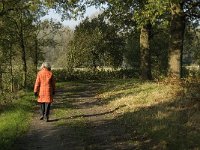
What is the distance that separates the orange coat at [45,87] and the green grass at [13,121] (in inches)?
43.0

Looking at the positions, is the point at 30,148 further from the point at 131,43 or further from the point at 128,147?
the point at 131,43

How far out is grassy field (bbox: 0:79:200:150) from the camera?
41.6ft

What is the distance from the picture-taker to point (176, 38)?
2647 centimetres

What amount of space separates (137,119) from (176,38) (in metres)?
11.4

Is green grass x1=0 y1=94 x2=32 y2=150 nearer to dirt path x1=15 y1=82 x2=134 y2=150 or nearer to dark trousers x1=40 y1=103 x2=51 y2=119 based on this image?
dirt path x1=15 y1=82 x2=134 y2=150

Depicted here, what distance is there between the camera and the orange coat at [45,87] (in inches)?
703

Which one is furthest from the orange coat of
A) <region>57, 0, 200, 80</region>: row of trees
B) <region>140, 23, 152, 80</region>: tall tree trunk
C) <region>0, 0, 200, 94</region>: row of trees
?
<region>140, 23, 152, 80</region>: tall tree trunk

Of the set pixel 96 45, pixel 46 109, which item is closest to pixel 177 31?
pixel 46 109

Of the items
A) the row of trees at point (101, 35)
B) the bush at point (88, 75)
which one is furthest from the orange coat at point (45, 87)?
Answer: the bush at point (88, 75)

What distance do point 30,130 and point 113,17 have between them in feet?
75.8

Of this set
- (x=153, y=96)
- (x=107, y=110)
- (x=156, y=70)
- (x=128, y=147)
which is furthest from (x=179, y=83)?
(x=156, y=70)

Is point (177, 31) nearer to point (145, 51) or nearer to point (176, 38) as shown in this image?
point (176, 38)

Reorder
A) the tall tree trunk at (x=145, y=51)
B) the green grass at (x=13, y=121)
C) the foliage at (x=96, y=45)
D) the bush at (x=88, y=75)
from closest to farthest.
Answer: the green grass at (x=13, y=121)
the tall tree trunk at (x=145, y=51)
the bush at (x=88, y=75)
the foliage at (x=96, y=45)

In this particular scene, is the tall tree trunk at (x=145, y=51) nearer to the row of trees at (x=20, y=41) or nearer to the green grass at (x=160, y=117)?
the row of trees at (x=20, y=41)
